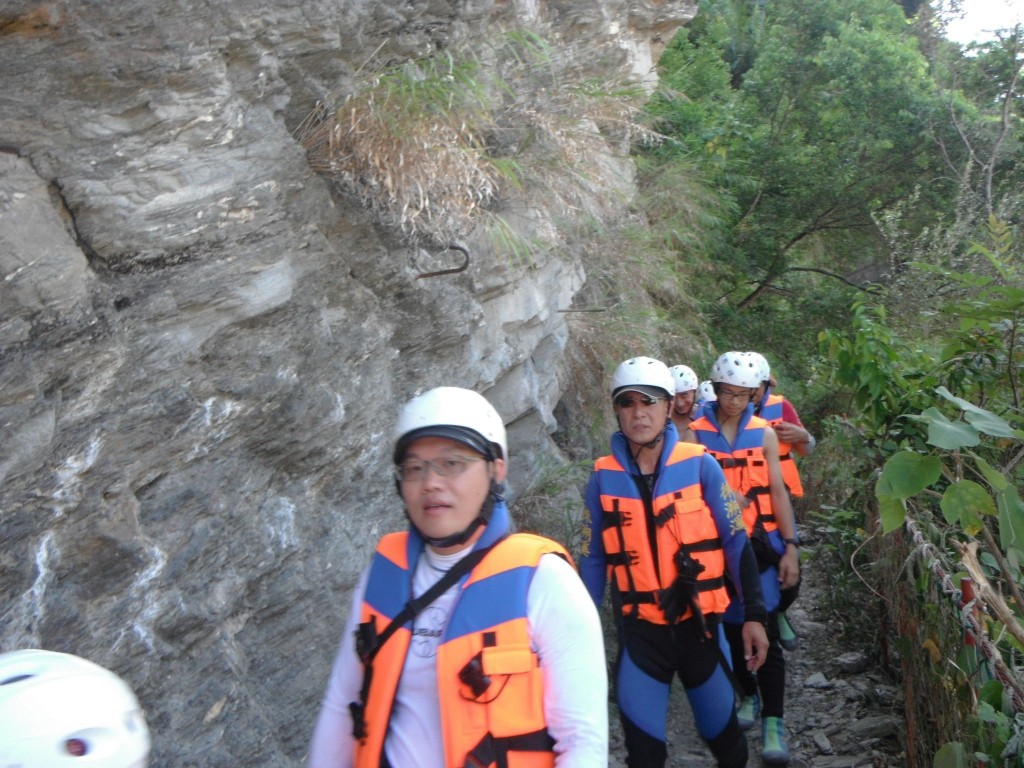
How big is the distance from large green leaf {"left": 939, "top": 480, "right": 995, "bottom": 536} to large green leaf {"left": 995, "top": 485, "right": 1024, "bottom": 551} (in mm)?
39

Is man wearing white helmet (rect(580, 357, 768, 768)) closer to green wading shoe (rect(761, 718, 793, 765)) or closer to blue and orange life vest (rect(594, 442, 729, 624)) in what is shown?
blue and orange life vest (rect(594, 442, 729, 624))

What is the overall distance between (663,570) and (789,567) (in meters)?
1.54

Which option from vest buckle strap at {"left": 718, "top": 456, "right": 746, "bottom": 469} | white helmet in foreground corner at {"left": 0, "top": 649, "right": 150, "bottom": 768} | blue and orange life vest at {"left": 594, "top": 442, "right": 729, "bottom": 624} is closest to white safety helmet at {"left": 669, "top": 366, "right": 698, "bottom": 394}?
vest buckle strap at {"left": 718, "top": 456, "right": 746, "bottom": 469}

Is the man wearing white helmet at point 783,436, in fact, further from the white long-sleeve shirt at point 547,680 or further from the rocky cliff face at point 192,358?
the white long-sleeve shirt at point 547,680

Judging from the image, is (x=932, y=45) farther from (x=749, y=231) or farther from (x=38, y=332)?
(x=38, y=332)

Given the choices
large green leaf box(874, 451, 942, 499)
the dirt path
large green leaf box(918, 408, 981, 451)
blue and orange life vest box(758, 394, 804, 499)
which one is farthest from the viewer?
blue and orange life vest box(758, 394, 804, 499)

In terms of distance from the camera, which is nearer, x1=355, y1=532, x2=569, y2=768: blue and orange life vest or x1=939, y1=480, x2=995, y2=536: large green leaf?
x1=355, y1=532, x2=569, y2=768: blue and orange life vest

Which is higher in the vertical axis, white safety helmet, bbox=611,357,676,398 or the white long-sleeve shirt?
white safety helmet, bbox=611,357,676,398

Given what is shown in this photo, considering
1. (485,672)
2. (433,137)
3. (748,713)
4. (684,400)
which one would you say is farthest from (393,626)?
(684,400)

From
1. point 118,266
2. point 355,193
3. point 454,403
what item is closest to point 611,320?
point 355,193

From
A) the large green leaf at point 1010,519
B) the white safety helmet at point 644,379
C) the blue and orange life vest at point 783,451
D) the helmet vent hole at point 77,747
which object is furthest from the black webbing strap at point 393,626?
the blue and orange life vest at point 783,451

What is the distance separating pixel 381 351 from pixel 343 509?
0.79 m

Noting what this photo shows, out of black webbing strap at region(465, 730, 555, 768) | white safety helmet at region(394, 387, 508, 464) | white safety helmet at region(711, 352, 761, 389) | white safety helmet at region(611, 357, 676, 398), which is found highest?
white safety helmet at region(711, 352, 761, 389)

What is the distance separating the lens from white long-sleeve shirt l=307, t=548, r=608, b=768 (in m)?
2.10
